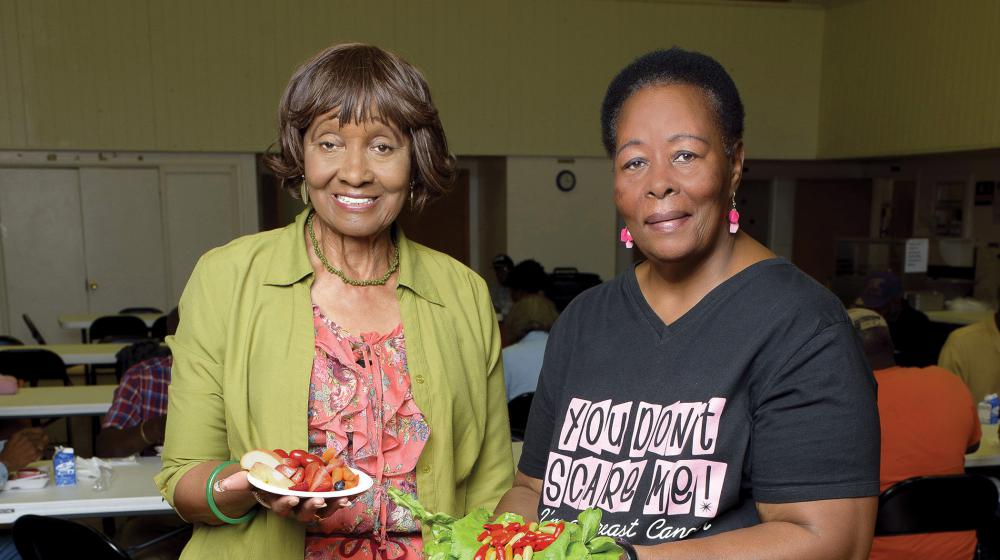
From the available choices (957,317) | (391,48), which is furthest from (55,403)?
(957,317)

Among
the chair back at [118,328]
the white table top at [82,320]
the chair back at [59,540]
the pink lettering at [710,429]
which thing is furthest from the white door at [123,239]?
the pink lettering at [710,429]

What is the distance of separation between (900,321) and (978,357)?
4.69 ft

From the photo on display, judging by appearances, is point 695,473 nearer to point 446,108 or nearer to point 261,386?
point 261,386

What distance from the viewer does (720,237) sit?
1145 mm

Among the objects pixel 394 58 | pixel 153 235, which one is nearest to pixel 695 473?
pixel 394 58

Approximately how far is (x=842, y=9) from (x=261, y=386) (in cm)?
997

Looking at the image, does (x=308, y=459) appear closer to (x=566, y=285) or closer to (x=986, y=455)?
(x=986, y=455)

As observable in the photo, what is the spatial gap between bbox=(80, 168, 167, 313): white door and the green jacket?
8.11 metres

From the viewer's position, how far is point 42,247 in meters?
8.68

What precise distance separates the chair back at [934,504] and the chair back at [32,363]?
5085mm

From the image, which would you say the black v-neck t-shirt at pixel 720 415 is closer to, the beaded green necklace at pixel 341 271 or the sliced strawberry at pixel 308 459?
the sliced strawberry at pixel 308 459

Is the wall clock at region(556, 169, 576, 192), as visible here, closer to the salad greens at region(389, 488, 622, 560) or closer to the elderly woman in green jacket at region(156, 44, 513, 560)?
the elderly woman in green jacket at region(156, 44, 513, 560)

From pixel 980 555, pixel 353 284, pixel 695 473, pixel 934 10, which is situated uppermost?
pixel 934 10

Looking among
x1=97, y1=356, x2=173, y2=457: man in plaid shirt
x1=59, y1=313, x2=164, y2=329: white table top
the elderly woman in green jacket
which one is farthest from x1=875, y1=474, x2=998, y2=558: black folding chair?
x1=59, y1=313, x2=164, y2=329: white table top
